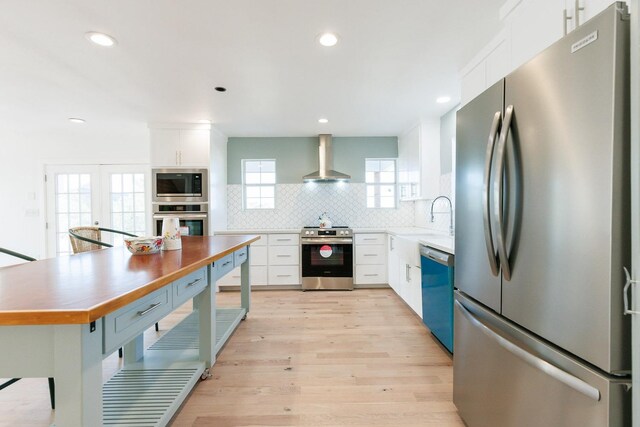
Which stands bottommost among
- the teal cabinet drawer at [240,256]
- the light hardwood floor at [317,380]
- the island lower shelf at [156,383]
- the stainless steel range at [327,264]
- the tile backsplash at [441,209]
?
the light hardwood floor at [317,380]

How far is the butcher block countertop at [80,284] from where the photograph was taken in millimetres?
750

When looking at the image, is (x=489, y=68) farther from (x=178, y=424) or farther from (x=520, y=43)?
(x=178, y=424)

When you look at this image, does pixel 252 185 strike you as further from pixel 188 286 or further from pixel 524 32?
pixel 524 32

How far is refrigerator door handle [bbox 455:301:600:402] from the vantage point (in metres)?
0.79

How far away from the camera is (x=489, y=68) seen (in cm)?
189

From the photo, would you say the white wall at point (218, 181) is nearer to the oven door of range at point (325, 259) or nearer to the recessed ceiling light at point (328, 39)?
the oven door of range at point (325, 259)

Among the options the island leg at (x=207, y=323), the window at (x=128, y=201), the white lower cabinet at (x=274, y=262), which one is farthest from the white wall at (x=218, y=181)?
the island leg at (x=207, y=323)

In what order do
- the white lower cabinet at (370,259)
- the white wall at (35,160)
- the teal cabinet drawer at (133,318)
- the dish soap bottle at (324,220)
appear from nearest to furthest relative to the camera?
the teal cabinet drawer at (133,318)
the white lower cabinet at (370,259)
the dish soap bottle at (324,220)
the white wall at (35,160)

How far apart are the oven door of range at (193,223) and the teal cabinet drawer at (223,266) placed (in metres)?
1.72

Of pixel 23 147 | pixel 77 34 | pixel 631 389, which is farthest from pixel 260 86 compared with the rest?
pixel 23 147

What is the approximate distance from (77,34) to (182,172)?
2106 mm

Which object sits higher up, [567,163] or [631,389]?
[567,163]

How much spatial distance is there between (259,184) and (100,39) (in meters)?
2.92

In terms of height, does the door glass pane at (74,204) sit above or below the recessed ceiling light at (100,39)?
below
